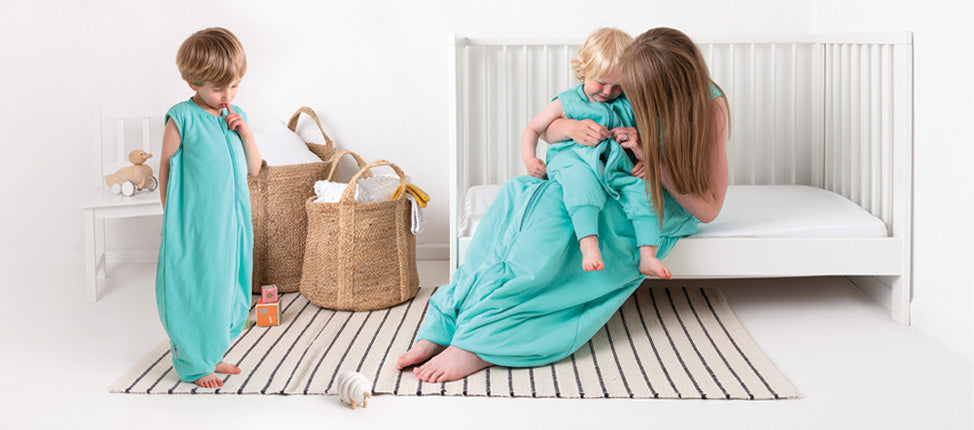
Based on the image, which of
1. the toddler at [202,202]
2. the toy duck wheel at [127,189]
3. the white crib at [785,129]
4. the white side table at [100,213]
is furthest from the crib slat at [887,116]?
the toy duck wheel at [127,189]

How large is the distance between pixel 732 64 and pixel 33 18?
2265 millimetres

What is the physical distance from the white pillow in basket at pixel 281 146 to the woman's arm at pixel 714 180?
4.19 feet

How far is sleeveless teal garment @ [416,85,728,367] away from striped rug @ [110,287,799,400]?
0.22 feet

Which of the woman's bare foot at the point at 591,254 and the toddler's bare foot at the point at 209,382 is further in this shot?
the woman's bare foot at the point at 591,254

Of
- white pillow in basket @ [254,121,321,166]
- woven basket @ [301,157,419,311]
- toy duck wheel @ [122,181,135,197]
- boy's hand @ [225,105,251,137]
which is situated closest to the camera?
boy's hand @ [225,105,251,137]

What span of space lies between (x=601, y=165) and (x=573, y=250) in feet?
0.68

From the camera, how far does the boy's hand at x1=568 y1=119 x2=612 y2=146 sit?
A: 1.95 metres

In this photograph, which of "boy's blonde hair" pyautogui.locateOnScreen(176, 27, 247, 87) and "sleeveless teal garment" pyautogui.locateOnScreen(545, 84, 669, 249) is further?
"sleeveless teal garment" pyautogui.locateOnScreen(545, 84, 669, 249)

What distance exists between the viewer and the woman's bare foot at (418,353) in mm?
1794

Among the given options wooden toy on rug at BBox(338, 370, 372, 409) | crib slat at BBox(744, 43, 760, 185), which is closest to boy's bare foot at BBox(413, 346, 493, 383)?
wooden toy on rug at BBox(338, 370, 372, 409)

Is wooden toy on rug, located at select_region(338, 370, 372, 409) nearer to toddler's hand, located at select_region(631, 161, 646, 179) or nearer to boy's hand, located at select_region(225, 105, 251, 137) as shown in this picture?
boy's hand, located at select_region(225, 105, 251, 137)

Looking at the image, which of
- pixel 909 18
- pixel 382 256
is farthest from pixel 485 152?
pixel 909 18

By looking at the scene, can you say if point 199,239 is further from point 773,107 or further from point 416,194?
point 773,107

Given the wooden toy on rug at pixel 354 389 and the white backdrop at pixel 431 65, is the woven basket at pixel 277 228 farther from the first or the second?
the wooden toy on rug at pixel 354 389
